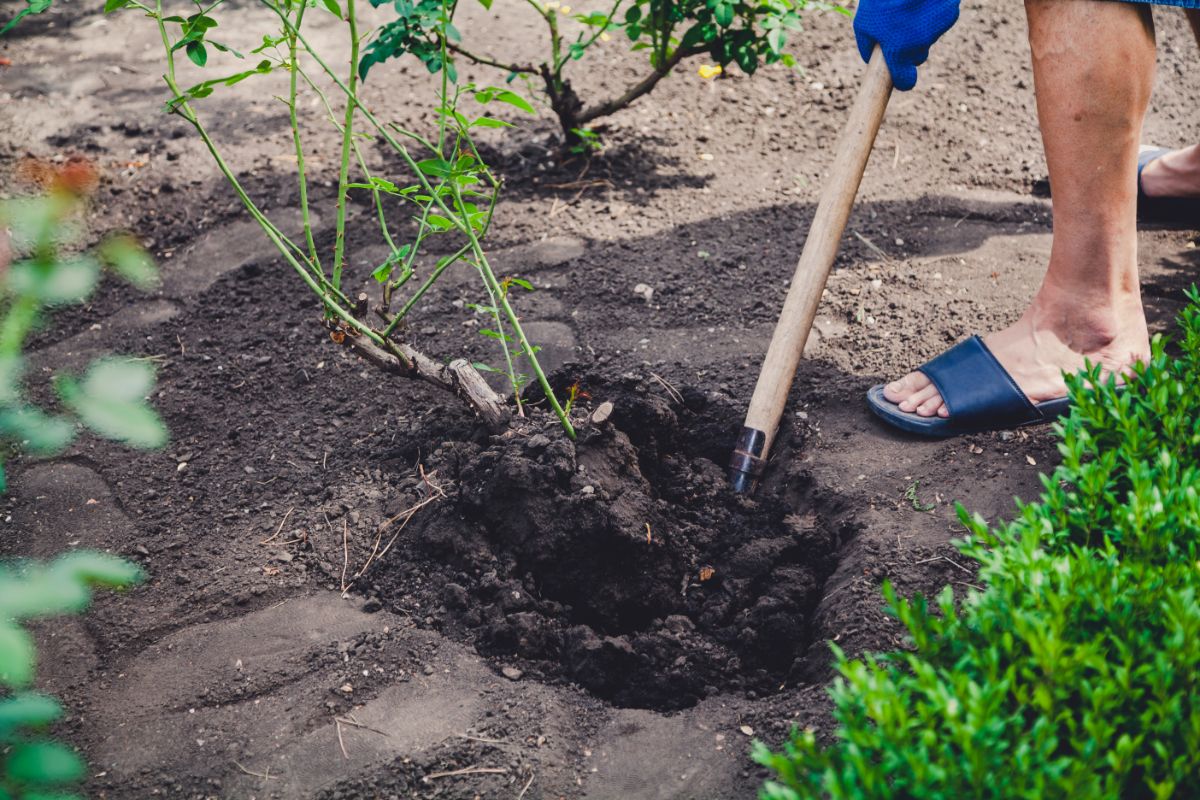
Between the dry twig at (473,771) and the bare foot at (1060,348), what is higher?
the bare foot at (1060,348)

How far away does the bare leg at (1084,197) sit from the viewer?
2170 mm

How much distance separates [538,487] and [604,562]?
21 centimetres

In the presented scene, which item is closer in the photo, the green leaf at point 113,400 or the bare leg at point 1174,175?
the green leaf at point 113,400

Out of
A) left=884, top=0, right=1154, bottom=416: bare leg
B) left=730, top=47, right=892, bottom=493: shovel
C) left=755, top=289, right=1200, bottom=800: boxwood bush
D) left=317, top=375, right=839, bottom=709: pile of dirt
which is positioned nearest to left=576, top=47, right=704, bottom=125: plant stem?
left=730, top=47, right=892, bottom=493: shovel

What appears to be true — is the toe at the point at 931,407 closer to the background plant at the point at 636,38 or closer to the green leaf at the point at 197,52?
the background plant at the point at 636,38

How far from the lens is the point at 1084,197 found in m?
2.27

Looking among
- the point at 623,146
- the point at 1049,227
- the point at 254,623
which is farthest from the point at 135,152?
the point at 1049,227

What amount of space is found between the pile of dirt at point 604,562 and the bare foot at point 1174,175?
1.89 metres

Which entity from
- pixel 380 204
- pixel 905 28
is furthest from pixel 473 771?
pixel 905 28

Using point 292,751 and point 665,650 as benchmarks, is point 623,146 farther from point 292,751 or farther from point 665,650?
point 292,751

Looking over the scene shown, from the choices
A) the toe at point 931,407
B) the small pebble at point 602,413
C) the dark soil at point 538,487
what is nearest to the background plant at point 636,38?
the dark soil at point 538,487

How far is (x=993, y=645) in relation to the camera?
1.22 metres

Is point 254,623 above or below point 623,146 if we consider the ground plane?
below

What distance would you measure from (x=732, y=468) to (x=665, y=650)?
1.66 ft
